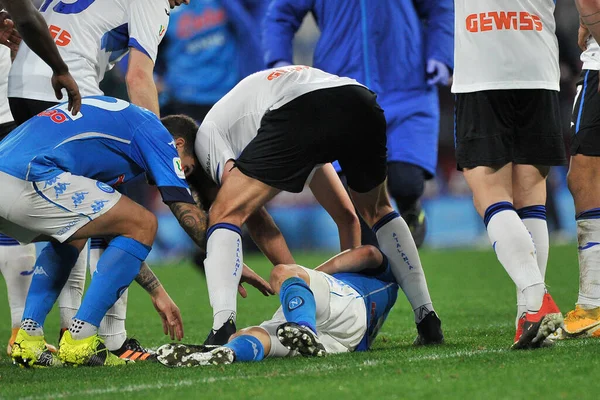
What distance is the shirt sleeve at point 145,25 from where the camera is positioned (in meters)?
5.12

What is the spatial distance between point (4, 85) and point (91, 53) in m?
1.25

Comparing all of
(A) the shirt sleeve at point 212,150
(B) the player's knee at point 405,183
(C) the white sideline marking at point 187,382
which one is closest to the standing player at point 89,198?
(A) the shirt sleeve at point 212,150

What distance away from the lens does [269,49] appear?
26.4 feet

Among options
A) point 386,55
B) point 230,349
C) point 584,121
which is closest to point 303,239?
point 386,55

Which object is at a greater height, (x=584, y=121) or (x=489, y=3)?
(x=489, y=3)

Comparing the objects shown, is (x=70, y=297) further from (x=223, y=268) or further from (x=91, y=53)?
(x=91, y=53)

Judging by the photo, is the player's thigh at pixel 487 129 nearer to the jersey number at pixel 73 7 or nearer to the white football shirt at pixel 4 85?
the jersey number at pixel 73 7

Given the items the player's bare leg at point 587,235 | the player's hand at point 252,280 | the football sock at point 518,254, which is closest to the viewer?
the football sock at point 518,254

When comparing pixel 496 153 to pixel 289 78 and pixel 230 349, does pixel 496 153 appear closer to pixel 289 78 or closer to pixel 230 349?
pixel 289 78

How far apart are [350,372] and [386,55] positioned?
5276mm

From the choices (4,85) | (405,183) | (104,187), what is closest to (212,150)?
(104,187)

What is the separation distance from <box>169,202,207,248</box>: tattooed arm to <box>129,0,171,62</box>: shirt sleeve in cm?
122

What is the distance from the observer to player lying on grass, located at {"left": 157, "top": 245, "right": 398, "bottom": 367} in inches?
150

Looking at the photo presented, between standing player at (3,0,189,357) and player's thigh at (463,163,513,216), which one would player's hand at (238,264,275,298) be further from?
player's thigh at (463,163,513,216)
